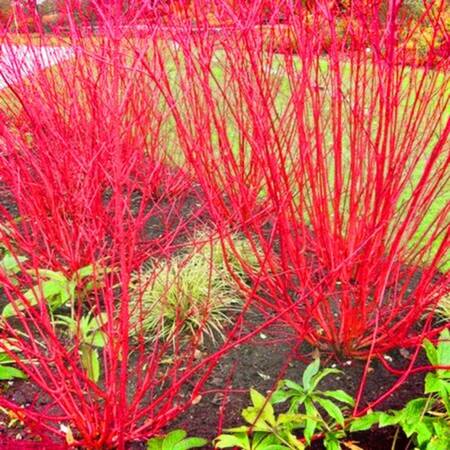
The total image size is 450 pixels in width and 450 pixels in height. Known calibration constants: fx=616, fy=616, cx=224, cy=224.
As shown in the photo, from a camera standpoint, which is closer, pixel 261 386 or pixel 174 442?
pixel 174 442

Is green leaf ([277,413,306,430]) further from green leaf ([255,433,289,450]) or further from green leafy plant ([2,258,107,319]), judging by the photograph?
green leafy plant ([2,258,107,319])

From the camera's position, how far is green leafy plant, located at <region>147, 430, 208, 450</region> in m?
1.92

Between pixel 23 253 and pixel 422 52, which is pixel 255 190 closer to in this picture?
pixel 23 253

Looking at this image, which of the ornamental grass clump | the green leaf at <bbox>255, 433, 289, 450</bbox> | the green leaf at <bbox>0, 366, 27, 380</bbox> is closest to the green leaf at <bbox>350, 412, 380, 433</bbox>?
the green leaf at <bbox>255, 433, 289, 450</bbox>

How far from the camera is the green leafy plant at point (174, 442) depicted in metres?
1.92

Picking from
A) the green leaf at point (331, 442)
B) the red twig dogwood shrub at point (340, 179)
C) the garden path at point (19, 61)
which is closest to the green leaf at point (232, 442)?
the green leaf at point (331, 442)

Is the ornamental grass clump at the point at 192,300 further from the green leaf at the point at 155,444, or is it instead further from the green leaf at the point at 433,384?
the green leaf at the point at 433,384

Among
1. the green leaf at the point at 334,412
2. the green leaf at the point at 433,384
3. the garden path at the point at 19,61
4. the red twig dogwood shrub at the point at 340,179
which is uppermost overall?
the garden path at the point at 19,61

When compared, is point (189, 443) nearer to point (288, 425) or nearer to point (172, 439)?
point (172, 439)

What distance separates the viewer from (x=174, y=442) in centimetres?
194

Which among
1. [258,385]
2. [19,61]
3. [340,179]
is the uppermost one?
[19,61]

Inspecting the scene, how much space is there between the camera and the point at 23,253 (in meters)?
3.33

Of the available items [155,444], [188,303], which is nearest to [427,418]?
[155,444]

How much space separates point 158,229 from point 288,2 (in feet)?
6.62
